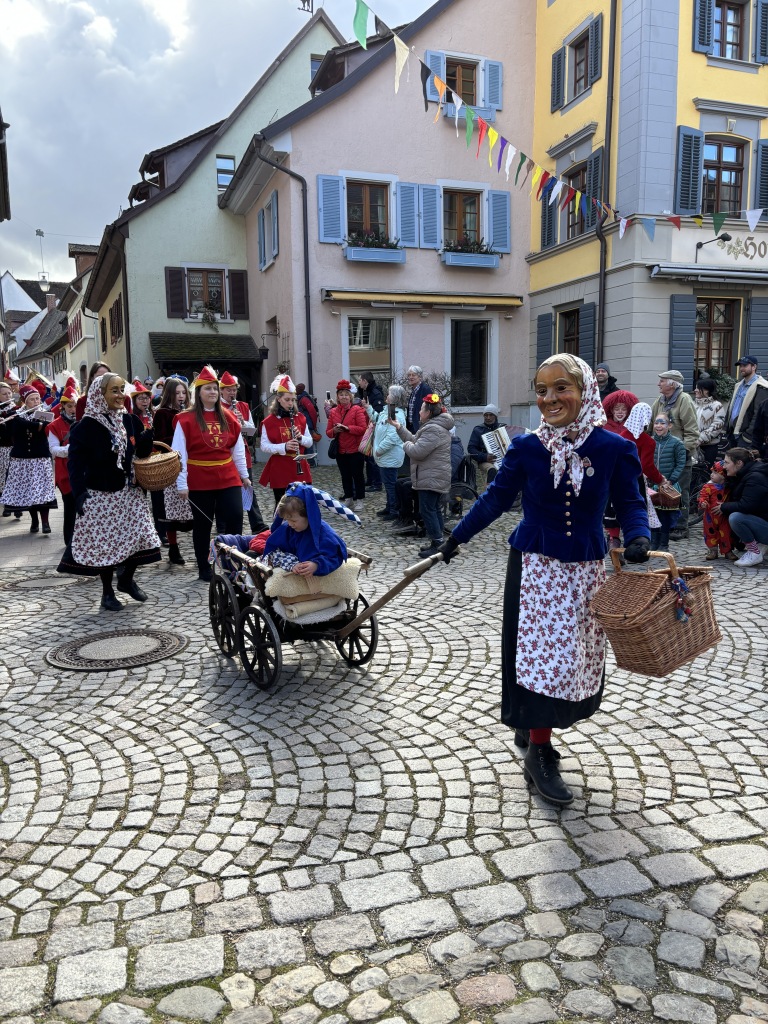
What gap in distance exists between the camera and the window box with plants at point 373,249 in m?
17.9

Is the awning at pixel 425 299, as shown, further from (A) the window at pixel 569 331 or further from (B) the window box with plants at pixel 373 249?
(A) the window at pixel 569 331

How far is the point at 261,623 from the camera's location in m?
4.74

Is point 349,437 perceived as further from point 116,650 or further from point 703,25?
point 703,25

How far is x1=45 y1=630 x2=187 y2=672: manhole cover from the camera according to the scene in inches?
207

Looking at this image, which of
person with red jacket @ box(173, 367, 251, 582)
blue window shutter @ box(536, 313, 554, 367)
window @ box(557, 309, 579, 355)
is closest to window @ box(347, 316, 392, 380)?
blue window shutter @ box(536, 313, 554, 367)

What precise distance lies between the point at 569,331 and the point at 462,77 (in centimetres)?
658

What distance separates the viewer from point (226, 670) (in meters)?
5.16

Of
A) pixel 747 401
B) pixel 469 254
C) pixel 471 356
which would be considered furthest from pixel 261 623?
pixel 471 356

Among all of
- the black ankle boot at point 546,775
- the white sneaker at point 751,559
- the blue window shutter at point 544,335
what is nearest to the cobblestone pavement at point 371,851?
the black ankle boot at point 546,775

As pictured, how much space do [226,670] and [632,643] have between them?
3.02 m

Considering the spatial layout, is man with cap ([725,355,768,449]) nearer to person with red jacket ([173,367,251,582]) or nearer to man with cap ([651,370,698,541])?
man with cap ([651,370,698,541])

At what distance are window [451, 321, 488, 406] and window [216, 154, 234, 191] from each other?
8.63 meters

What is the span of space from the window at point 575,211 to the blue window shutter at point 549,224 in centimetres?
42

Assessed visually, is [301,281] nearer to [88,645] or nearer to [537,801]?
[88,645]
